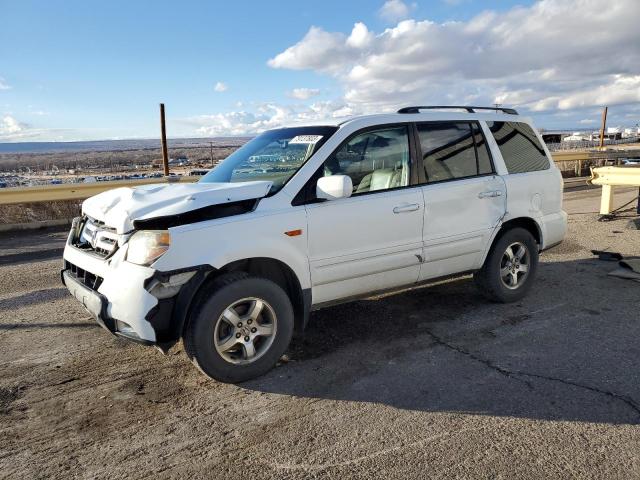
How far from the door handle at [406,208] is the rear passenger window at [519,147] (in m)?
1.43

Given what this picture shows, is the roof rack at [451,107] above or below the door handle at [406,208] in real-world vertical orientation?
above

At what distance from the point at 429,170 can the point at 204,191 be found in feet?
6.74

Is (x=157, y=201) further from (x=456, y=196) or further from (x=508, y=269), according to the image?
(x=508, y=269)

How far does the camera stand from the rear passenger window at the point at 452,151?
4.52 metres

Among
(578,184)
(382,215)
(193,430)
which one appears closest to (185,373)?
(193,430)

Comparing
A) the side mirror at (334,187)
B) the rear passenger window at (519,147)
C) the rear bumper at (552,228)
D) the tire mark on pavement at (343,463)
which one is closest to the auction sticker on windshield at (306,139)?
the side mirror at (334,187)

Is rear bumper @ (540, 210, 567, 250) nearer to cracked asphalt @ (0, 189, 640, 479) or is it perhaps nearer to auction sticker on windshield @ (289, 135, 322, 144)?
cracked asphalt @ (0, 189, 640, 479)

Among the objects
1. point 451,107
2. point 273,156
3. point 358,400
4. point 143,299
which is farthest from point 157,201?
point 451,107

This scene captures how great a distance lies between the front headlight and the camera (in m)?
3.25

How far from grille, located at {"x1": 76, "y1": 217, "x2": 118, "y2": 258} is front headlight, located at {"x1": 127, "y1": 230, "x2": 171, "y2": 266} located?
8.7 inches

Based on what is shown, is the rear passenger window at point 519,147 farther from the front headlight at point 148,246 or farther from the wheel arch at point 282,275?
the front headlight at point 148,246

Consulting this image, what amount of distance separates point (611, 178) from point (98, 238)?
32.0 feet

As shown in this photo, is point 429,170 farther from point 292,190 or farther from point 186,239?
point 186,239

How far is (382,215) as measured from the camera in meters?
4.11
